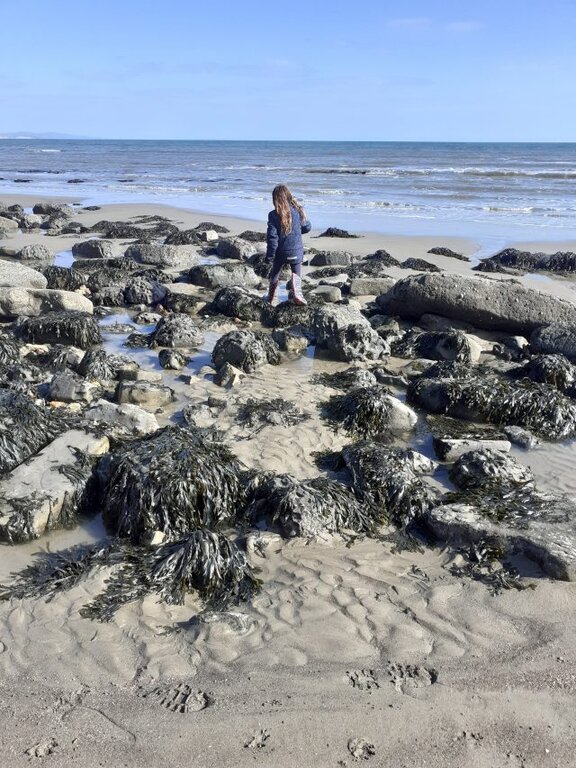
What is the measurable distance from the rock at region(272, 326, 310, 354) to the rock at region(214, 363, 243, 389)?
1.26 meters

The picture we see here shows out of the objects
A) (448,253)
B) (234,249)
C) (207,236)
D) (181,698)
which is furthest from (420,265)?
(181,698)

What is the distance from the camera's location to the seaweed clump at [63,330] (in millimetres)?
8734

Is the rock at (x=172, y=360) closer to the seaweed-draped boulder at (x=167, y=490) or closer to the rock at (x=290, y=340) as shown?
the rock at (x=290, y=340)

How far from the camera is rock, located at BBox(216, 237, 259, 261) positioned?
15.2 metres

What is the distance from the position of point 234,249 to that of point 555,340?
8.56 meters

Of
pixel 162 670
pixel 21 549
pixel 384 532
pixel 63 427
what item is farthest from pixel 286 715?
pixel 63 427

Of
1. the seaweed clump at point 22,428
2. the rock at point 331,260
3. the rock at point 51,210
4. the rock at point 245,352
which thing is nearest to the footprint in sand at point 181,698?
the seaweed clump at point 22,428

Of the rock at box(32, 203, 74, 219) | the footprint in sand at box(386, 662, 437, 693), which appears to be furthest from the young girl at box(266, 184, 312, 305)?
the rock at box(32, 203, 74, 219)

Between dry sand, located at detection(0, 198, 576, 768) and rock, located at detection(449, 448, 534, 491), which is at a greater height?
rock, located at detection(449, 448, 534, 491)

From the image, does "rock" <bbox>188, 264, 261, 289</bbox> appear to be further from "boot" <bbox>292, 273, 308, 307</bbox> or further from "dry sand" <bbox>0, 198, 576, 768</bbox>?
"dry sand" <bbox>0, 198, 576, 768</bbox>

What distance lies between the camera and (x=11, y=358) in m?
7.73

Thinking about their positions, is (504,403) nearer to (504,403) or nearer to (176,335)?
(504,403)

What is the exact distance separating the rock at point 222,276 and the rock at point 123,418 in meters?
6.61

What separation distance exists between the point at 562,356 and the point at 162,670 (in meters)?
6.39
